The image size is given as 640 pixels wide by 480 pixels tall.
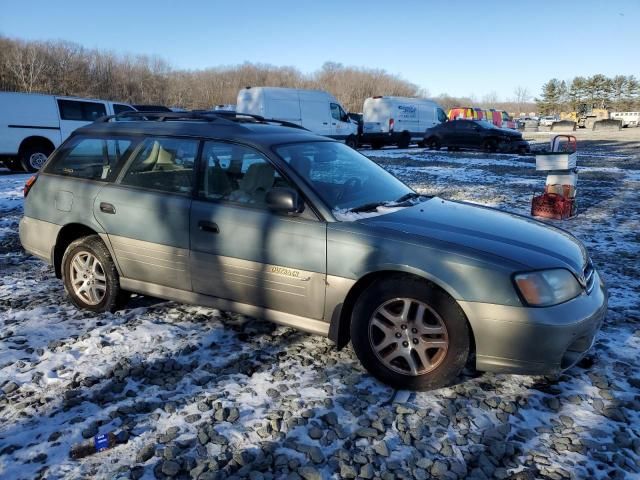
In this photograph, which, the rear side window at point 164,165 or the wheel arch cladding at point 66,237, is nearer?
the rear side window at point 164,165

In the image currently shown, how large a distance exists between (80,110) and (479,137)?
53.3 ft

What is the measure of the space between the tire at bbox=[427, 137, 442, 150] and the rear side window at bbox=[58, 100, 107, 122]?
1503cm

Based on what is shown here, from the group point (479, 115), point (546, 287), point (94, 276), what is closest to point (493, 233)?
point (546, 287)

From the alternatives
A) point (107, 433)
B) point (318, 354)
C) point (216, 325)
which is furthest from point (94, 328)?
point (318, 354)

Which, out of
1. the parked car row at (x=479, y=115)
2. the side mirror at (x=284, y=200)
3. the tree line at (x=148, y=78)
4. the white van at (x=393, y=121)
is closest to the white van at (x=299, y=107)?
the white van at (x=393, y=121)

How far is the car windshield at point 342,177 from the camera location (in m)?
3.34

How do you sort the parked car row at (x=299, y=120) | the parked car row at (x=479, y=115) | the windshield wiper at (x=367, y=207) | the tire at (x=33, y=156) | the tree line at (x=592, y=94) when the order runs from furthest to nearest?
the tree line at (x=592, y=94), the parked car row at (x=479, y=115), the tire at (x=33, y=156), the parked car row at (x=299, y=120), the windshield wiper at (x=367, y=207)

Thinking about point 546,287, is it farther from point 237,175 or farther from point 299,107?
point 299,107

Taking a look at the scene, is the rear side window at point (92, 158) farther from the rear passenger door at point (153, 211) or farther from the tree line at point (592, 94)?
the tree line at point (592, 94)

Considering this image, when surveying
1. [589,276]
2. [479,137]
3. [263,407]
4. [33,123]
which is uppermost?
[33,123]

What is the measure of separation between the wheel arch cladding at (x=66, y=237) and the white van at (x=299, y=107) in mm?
15718

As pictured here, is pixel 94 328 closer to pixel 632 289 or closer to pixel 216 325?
pixel 216 325

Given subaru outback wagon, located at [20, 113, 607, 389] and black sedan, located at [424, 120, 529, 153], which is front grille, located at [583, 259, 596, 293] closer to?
subaru outback wagon, located at [20, 113, 607, 389]

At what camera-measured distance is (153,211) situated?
3.59 metres
